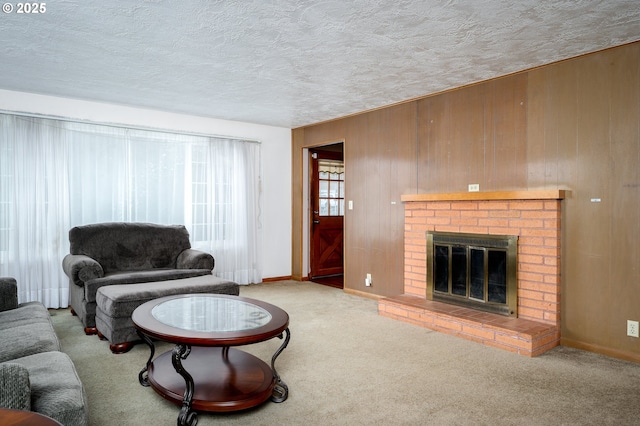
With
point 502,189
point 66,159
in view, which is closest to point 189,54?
point 66,159

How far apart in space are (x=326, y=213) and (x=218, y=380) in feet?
15.0

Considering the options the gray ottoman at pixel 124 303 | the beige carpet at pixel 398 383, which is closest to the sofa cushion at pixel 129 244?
the beige carpet at pixel 398 383

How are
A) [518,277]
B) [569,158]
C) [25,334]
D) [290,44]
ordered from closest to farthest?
1. [25,334]
2. [290,44]
3. [569,158]
4. [518,277]

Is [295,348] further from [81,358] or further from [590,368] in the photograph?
[590,368]

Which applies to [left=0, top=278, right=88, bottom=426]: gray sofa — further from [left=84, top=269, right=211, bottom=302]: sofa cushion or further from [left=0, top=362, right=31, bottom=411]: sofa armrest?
[left=84, top=269, right=211, bottom=302]: sofa cushion

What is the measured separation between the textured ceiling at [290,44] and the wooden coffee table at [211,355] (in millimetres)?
1998

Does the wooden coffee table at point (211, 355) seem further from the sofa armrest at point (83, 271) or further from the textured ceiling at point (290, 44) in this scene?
the textured ceiling at point (290, 44)

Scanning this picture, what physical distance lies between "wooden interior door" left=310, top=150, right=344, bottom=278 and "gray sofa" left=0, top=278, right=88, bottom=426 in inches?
170

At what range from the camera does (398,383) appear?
2.72 m

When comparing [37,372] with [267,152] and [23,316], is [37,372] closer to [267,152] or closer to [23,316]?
[23,316]

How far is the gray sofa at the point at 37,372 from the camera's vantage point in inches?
52.5

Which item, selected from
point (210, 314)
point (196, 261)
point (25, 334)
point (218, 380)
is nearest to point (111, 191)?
point (196, 261)

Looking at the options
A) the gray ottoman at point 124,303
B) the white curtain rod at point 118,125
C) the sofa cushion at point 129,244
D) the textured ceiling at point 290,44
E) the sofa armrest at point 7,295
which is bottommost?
the gray ottoman at point 124,303

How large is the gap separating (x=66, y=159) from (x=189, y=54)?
2.44 metres
